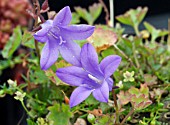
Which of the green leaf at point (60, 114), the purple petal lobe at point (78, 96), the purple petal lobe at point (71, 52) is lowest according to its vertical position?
the green leaf at point (60, 114)

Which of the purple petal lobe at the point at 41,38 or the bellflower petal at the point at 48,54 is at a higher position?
the purple petal lobe at the point at 41,38

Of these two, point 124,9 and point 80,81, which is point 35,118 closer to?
point 80,81

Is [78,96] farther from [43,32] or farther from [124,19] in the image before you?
[124,19]

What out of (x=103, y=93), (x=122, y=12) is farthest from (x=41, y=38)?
(x=122, y=12)

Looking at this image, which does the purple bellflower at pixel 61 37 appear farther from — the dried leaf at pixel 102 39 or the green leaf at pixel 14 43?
the green leaf at pixel 14 43

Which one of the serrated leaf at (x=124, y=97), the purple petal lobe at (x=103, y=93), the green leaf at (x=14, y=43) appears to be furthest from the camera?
the green leaf at (x=14, y=43)

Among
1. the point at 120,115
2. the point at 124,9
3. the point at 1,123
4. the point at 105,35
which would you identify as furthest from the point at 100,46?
the point at 124,9

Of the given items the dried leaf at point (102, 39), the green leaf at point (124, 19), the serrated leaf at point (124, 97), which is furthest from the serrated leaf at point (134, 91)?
the green leaf at point (124, 19)

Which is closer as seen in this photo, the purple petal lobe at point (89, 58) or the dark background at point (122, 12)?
the purple petal lobe at point (89, 58)

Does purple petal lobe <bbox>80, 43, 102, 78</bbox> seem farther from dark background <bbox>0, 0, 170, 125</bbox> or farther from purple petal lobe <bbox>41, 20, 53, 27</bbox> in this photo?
dark background <bbox>0, 0, 170, 125</bbox>
